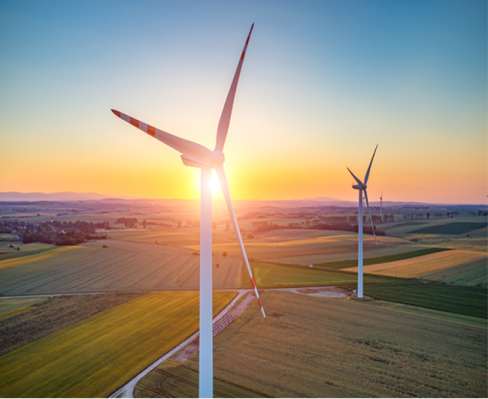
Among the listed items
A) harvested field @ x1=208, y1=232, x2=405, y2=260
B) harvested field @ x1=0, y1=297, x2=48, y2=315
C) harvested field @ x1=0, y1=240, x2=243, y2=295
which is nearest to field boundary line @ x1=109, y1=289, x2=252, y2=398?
harvested field @ x1=0, y1=240, x2=243, y2=295

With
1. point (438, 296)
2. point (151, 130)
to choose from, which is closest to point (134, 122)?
point (151, 130)

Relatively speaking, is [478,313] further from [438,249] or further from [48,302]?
[48,302]

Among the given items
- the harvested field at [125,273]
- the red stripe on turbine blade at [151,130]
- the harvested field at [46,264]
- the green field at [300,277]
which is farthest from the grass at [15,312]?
the red stripe on turbine blade at [151,130]

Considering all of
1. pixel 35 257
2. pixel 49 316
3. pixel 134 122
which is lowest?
pixel 49 316

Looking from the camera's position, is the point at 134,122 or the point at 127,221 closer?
the point at 134,122

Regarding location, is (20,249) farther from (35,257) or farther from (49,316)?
(49,316)

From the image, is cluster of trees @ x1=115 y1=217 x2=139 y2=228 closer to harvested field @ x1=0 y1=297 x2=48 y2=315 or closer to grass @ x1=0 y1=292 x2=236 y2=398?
harvested field @ x1=0 y1=297 x2=48 y2=315
